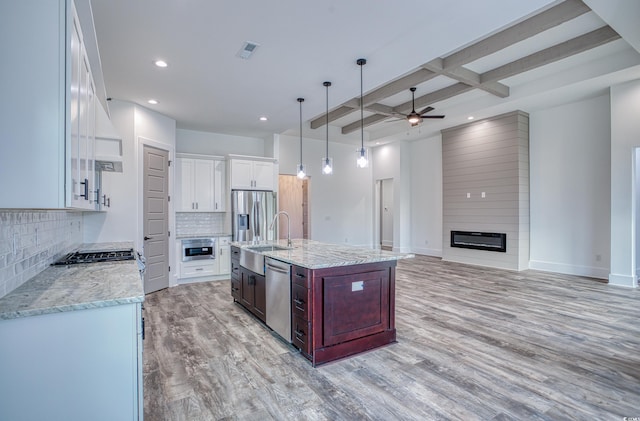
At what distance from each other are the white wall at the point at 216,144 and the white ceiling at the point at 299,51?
64 centimetres

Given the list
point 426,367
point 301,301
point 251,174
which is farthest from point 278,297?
point 251,174

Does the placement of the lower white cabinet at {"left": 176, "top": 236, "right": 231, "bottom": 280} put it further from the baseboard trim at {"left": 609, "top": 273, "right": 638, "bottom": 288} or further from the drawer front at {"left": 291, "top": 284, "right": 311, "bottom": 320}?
the baseboard trim at {"left": 609, "top": 273, "right": 638, "bottom": 288}

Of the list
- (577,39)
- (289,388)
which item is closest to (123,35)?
(289,388)

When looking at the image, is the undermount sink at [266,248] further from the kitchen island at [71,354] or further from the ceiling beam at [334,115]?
the ceiling beam at [334,115]

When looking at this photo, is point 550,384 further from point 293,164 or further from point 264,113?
point 293,164

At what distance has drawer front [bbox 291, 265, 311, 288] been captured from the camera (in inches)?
106

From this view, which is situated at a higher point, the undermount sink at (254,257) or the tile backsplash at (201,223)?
the tile backsplash at (201,223)

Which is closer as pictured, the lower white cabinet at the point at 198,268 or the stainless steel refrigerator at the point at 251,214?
the lower white cabinet at the point at 198,268

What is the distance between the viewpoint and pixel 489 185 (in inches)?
267

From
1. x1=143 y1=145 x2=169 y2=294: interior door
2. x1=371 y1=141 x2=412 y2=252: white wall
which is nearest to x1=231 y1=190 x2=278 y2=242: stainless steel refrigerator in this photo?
x1=143 y1=145 x2=169 y2=294: interior door

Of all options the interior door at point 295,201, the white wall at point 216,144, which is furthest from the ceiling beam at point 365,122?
the white wall at point 216,144

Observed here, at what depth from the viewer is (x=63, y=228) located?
297 cm

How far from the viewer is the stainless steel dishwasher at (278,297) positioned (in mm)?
2996

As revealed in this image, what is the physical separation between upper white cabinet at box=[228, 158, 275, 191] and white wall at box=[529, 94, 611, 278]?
534 centimetres
